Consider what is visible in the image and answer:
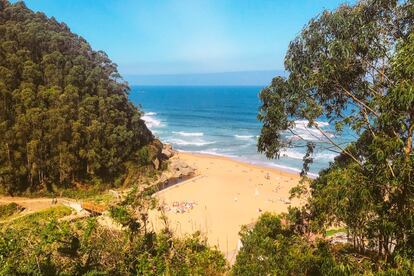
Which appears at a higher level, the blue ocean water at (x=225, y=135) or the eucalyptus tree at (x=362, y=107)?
the eucalyptus tree at (x=362, y=107)

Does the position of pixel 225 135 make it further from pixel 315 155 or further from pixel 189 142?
pixel 315 155

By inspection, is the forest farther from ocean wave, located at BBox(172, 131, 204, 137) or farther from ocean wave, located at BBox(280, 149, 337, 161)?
ocean wave, located at BBox(172, 131, 204, 137)

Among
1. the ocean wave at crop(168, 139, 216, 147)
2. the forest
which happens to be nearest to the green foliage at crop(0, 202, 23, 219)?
the forest

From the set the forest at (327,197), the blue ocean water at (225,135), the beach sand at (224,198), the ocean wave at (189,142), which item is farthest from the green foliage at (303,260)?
the ocean wave at (189,142)

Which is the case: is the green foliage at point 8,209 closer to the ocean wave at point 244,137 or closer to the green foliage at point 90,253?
the green foliage at point 90,253

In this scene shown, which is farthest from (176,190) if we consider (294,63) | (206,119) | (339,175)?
(206,119)

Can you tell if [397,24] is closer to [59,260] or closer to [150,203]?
[150,203]

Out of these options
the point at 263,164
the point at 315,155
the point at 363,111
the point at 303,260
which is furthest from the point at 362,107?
the point at 315,155
